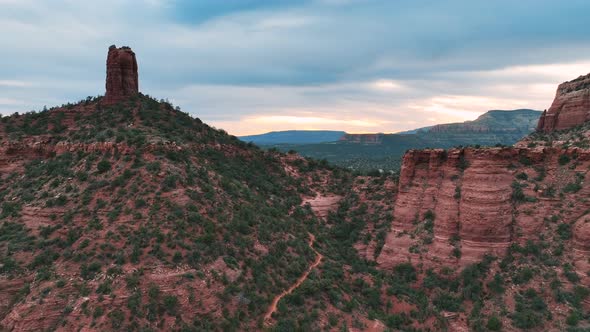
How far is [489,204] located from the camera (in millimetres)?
37219

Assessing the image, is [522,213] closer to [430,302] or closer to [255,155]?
[430,302]

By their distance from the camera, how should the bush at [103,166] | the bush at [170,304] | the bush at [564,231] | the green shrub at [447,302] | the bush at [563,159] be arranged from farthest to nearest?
the bush at [563,159]
the bush at [103,166]
the green shrub at [447,302]
the bush at [564,231]
the bush at [170,304]

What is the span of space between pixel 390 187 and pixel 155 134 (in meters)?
31.0

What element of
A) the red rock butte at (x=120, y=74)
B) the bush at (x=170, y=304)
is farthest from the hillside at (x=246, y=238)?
the red rock butte at (x=120, y=74)

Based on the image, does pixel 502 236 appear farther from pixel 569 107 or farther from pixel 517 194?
pixel 569 107

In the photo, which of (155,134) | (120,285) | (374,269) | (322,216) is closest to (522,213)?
(374,269)

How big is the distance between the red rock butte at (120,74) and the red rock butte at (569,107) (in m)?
59.4

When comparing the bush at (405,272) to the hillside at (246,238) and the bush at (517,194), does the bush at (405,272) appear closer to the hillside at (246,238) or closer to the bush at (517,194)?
the hillside at (246,238)

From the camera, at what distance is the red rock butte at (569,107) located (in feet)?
166

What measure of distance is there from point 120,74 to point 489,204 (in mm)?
45647

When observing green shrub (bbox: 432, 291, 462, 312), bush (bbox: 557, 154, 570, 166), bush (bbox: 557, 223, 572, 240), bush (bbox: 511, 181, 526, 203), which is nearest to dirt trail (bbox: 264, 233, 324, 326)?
green shrub (bbox: 432, 291, 462, 312)

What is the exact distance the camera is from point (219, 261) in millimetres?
30078

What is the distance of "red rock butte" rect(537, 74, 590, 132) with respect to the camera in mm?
50656

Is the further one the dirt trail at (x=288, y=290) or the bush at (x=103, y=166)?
the bush at (x=103, y=166)
